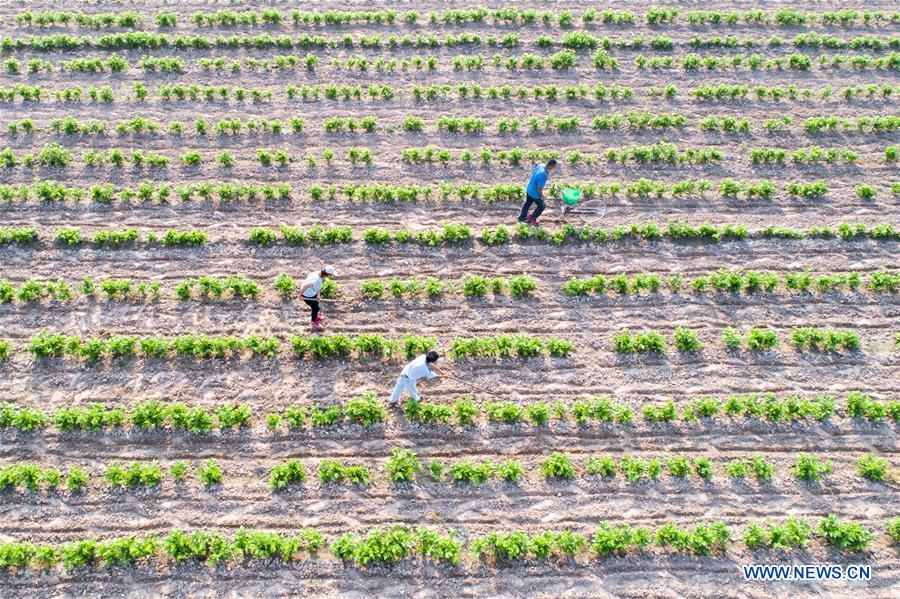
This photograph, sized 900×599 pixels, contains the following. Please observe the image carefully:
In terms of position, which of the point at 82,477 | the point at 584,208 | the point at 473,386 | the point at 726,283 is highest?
the point at 584,208

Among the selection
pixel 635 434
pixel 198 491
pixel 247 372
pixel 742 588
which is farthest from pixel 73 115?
pixel 742 588

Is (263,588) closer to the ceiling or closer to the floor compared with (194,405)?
closer to the floor

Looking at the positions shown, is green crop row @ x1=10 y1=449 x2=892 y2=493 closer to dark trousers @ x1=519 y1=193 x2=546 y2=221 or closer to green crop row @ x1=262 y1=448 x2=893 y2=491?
green crop row @ x1=262 y1=448 x2=893 y2=491

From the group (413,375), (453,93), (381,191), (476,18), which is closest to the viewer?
(413,375)

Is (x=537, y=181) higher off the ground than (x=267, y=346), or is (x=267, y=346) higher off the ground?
(x=537, y=181)

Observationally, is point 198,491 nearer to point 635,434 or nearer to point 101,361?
point 101,361

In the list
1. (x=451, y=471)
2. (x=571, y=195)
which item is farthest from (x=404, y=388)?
(x=571, y=195)

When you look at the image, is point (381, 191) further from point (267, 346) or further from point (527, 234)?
point (267, 346)

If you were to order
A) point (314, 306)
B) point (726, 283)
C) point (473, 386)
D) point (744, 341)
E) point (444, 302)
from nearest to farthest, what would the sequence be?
1. point (473, 386)
2. point (314, 306)
3. point (744, 341)
4. point (444, 302)
5. point (726, 283)

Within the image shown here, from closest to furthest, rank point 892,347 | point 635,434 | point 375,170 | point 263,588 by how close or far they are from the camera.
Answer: point 263,588
point 635,434
point 892,347
point 375,170
